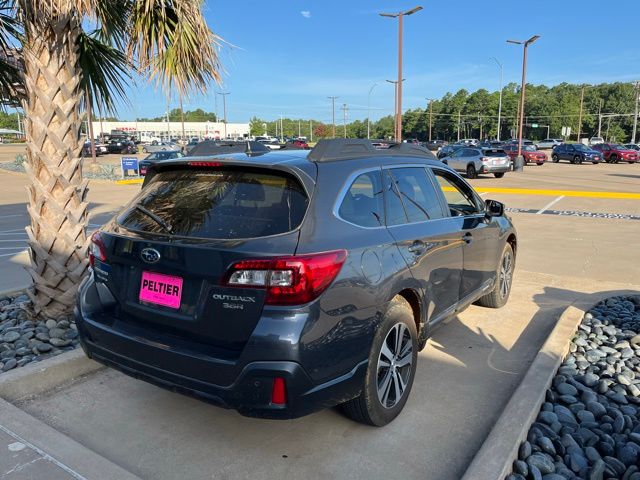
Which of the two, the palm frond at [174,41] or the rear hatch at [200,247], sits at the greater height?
the palm frond at [174,41]

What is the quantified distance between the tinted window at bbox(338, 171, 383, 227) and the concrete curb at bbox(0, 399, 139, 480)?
1.78 metres

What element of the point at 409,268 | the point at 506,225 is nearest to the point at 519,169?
the point at 506,225

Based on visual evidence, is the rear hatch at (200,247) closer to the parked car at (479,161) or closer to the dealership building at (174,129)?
the parked car at (479,161)

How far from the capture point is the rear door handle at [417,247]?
11.1 ft

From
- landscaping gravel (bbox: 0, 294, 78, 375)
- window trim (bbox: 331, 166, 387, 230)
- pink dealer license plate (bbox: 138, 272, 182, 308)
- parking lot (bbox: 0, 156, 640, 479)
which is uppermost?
window trim (bbox: 331, 166, 387, 230)

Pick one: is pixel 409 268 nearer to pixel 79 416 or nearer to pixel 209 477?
pixel 209 477

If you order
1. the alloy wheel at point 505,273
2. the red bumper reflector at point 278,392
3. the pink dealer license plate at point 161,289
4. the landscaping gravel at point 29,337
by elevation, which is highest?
the pink dealer license plate at point 161,289

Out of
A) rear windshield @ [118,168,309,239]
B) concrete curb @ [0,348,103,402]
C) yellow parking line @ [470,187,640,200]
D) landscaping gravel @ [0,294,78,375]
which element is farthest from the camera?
yellow parking line @ [470,187,640,200]

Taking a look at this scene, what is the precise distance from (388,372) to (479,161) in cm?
2535

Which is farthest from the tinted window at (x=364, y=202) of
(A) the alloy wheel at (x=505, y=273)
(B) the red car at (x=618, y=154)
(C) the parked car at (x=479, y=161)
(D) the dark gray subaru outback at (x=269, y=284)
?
(B) the red car at (x=618, y=154)

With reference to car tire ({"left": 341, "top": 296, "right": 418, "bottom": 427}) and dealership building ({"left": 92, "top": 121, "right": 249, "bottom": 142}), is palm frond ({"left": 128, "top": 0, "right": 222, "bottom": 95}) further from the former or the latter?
dealership building ({"left": 92, "top": 121, "right": 249, "bottom": 142})

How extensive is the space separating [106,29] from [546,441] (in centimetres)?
528

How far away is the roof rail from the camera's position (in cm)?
312

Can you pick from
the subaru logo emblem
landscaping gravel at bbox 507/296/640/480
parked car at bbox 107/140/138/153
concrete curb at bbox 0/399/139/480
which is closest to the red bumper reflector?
concrete curb at bbox 0/399/139/480
